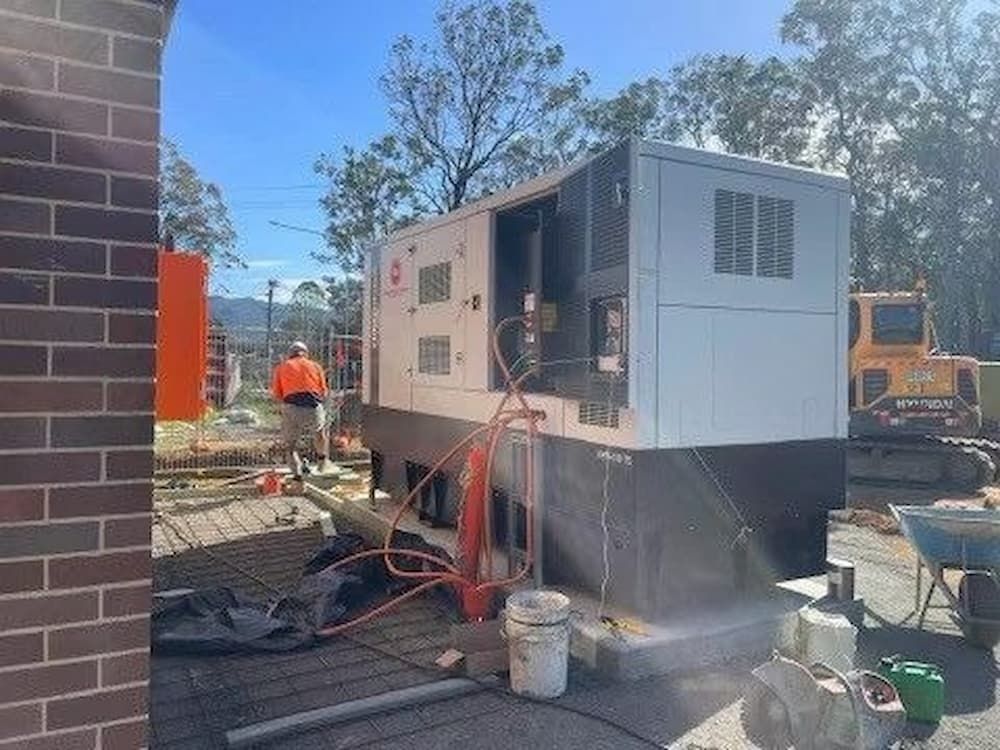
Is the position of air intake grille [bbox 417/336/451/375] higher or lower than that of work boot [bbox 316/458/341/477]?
higher

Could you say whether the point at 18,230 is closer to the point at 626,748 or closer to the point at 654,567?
the point at 626,748

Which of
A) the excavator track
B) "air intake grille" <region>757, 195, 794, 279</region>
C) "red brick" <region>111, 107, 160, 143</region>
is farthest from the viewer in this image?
the excavator track

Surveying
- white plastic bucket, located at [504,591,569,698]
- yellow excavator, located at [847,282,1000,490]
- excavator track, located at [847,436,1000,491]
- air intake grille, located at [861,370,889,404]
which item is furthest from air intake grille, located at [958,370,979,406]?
white plastic bucket, located at [504,591,569,698]

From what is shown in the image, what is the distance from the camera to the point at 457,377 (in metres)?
6.70

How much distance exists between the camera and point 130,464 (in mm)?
2086

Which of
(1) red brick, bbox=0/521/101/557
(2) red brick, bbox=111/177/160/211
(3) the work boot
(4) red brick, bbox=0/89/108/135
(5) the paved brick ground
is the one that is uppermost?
(4) red brick, bbox=0/89/108/135

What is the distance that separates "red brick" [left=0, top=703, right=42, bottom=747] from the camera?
6.51ft

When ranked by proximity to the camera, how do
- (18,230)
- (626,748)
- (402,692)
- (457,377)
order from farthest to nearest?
(457,377), (402,692), (626,748), (18,230)

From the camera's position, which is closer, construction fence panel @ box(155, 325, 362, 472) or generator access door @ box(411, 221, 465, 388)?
generator access door @ box(411, 221, 465, 388)

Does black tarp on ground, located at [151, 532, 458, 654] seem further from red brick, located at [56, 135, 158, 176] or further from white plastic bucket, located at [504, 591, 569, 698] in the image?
red brick, located at [56, 135, 158, 176]

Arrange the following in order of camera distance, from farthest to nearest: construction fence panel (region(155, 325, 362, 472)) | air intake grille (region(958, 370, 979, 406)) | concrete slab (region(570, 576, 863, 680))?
air intake grille (region(958, 370, 979, 406)), construction fence panel (region(155, 325, 362, 472)), concrete slab (region(570, 576, 863, 680))

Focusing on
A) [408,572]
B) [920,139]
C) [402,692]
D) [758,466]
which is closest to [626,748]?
[402,692]

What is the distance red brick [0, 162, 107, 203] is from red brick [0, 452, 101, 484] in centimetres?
56

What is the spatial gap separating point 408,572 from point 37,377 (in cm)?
427
